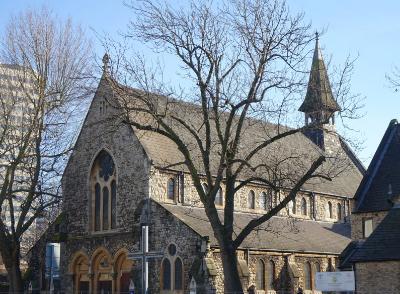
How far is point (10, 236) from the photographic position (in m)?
37.8

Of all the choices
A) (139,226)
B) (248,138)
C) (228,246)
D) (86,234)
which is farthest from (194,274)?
(248,138)

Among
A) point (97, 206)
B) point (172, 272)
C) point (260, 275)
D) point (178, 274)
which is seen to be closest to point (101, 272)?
point (97, 206)

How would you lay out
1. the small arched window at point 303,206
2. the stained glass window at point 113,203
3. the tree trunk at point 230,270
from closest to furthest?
the tree trunk at point 230,270 < the stained glass window at point 113,203 < the small arched window at point 303,206

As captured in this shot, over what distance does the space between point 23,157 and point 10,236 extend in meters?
5.08

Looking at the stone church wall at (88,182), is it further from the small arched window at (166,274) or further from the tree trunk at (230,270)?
the tree trunk at (230,270)

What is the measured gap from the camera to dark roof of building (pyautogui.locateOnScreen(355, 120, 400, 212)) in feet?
114

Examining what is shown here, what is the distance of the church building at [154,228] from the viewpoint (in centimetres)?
3444

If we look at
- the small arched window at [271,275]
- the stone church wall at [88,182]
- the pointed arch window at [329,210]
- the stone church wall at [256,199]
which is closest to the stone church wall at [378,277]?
the stone church wall at [256,199]

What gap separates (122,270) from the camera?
38.3m

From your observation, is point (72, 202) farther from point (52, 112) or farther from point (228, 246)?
point (228, 246)

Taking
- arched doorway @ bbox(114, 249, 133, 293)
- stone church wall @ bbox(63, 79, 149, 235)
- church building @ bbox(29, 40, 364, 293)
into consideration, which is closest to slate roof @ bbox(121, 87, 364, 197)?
church building @ bbox(29, 40, 364, 293)

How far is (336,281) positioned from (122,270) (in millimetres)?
19149

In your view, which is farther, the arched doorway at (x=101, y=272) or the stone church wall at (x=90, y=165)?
the arched doorway at (x=101, y=272)

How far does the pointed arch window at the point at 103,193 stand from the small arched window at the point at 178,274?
6189mm
